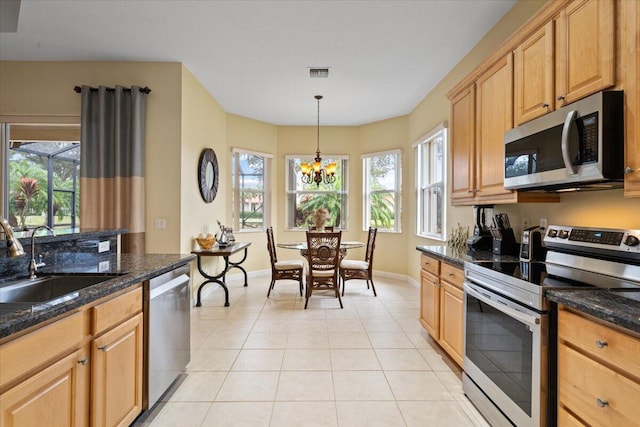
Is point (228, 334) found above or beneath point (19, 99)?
beneath

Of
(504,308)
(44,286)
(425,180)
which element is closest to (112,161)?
(44,286)

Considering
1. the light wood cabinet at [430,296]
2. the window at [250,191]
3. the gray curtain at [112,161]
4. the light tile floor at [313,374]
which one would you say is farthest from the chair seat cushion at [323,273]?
the window at [250,191]

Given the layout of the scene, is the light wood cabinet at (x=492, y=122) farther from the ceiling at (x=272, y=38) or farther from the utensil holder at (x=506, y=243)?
the ceiling at (x=272, y=38)

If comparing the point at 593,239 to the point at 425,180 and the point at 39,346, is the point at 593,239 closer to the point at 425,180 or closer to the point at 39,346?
the point at 39,346

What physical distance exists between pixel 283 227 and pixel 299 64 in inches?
131

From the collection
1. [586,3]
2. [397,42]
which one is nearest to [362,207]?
[397,42]

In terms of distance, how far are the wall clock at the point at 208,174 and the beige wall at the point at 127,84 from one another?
0.67m

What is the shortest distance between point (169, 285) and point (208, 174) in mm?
2908

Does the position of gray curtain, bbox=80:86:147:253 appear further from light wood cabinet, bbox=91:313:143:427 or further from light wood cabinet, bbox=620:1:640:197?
light wood cabinet, bbox=620:1:640:197

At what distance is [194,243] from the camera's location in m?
4.25

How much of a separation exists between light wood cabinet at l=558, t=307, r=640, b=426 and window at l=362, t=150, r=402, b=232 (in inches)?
178

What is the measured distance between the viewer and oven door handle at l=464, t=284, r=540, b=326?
1511 mm

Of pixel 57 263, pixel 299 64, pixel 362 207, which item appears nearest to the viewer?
pixel 57 263

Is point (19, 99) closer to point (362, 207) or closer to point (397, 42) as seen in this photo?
point (397, 42)
